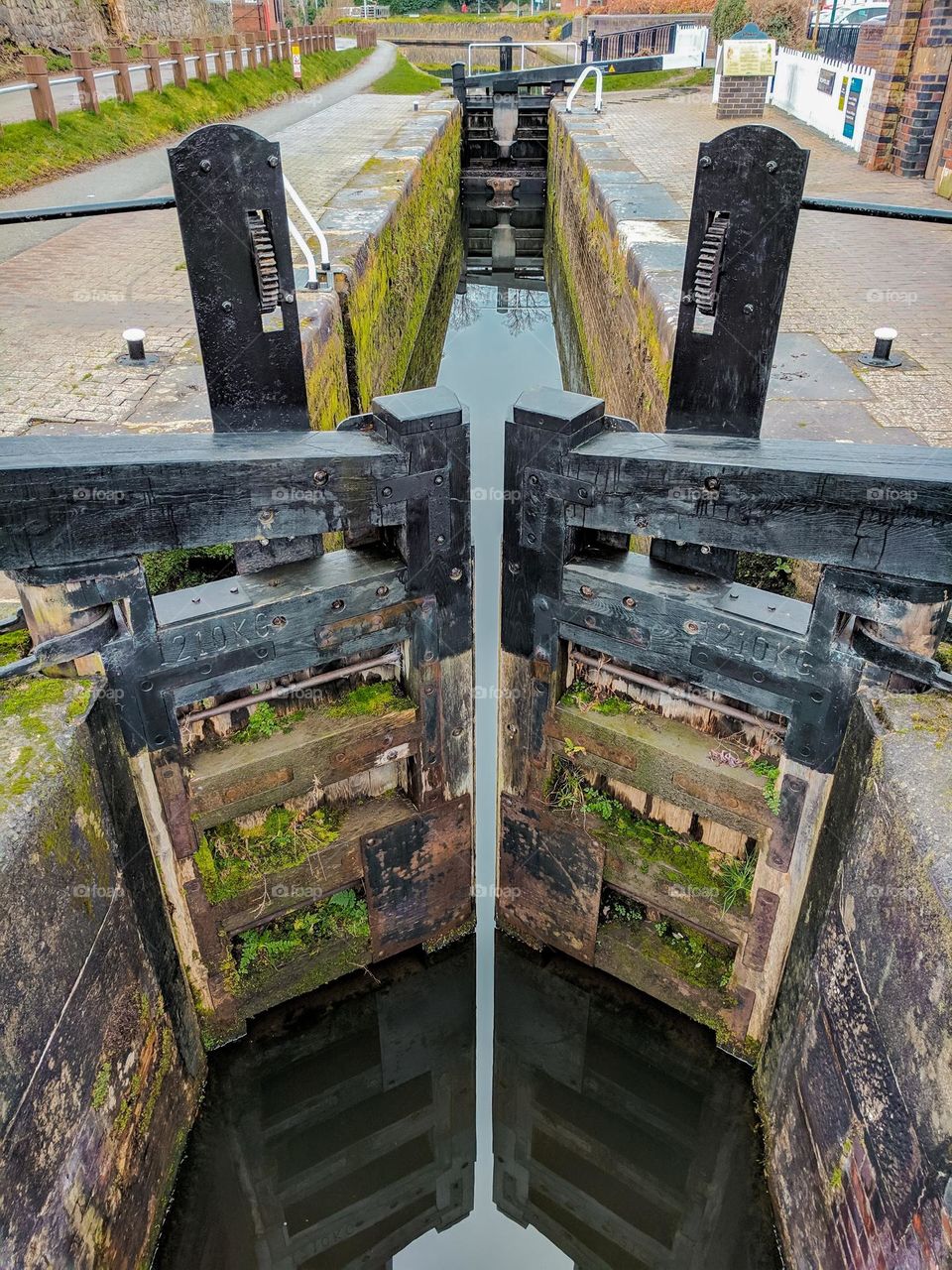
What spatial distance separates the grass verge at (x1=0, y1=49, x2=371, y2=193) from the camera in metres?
12.8

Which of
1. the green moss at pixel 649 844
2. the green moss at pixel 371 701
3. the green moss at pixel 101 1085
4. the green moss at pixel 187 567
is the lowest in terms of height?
the green moss at pixel 649 844

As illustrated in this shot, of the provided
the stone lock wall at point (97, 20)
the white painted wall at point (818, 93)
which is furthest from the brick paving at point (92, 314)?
the stone lock wall at point (97, 20)

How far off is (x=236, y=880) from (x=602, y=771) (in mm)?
1800

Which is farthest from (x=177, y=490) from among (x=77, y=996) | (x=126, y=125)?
(x=126, y=125)

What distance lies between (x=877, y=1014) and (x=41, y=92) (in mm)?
16385

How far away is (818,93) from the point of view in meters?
16.0

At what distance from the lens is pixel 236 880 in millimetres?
4348

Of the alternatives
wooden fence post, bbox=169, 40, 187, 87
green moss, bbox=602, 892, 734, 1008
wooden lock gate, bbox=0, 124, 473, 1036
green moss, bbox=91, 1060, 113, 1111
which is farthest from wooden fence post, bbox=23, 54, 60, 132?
green moss, bbox=91, 1060, 113, 1111

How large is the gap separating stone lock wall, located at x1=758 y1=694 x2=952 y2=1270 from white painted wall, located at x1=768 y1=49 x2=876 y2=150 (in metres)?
12.7

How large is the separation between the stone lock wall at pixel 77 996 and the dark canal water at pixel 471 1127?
0.65m

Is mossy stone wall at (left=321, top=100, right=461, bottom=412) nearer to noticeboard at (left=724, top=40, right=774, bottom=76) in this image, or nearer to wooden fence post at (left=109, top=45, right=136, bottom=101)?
wooden fence post at (left=109, top=45, right=136, bottom=101)

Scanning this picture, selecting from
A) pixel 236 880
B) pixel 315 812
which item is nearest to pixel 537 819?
pixel 315 812

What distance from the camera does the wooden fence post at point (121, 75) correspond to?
1672 centimetres

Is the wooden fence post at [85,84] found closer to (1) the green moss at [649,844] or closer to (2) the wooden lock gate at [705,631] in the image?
(2) the wooden lock gate at [705,631]
